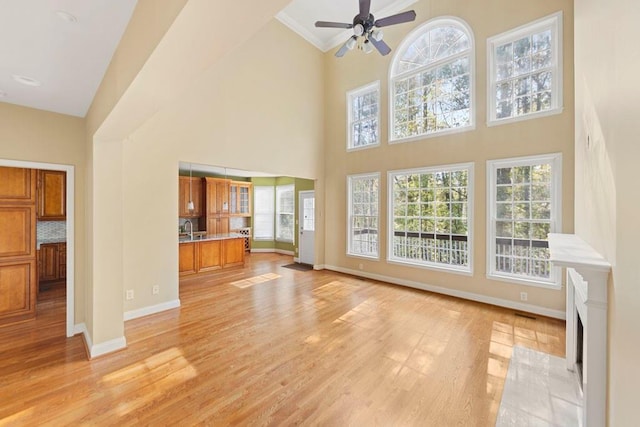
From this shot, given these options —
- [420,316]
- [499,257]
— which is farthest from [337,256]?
[499,257]

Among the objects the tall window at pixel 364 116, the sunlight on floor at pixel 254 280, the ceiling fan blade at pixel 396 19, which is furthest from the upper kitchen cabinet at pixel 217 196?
the ceiling fan blade at pixel 396 19

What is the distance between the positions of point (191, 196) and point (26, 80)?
16.8ft

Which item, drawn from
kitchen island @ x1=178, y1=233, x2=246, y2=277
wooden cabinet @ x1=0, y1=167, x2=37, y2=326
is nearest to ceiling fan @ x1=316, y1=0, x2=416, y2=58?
wooden cabinet @ x1=0, y1=167, x2=37, y2=326

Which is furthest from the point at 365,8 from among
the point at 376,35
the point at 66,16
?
the point at 66,16

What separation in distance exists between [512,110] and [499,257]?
2.38 meters

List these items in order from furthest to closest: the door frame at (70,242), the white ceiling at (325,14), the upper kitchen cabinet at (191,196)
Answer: the upper kitchen cabinet at (191,196) → the white ceiling at (325,14) → the door frame at (70,242)

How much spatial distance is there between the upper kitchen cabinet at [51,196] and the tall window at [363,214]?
5.72m

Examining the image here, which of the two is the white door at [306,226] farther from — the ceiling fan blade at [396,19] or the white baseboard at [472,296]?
the ceiling fan blade at [396,19]

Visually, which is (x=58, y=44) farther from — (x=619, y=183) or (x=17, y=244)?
(x=619, y=183)

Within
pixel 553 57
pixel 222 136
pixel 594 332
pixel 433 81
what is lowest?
pixel 594 332

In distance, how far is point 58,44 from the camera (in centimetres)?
180

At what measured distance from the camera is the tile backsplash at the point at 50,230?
518 cm

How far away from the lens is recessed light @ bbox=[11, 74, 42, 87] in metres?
2.23

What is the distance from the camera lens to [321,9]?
566cm
